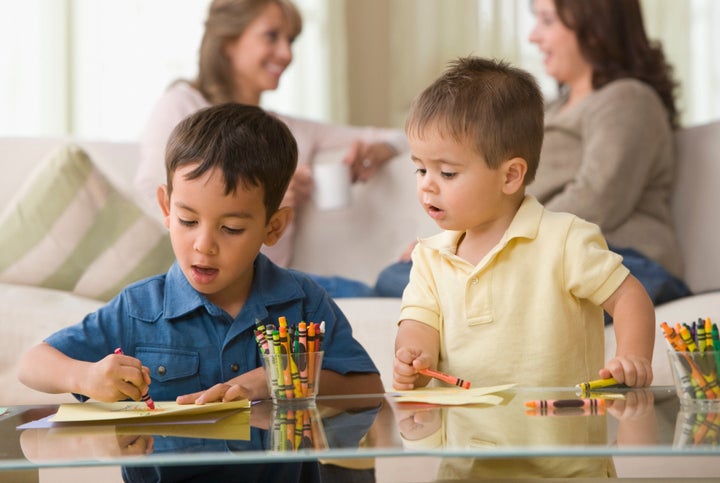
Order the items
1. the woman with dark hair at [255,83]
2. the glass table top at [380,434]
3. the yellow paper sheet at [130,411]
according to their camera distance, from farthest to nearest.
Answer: the woman with dark hair at [255,83] < the yellow paper sheet at [130,411] < the glass table top at [380,434]

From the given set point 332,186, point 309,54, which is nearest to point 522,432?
point 332,186

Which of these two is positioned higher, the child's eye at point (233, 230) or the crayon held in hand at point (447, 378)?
the child's eye at point (233, 230)

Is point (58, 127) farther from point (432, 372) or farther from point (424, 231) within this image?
point (432, 372)

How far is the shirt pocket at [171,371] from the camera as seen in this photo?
1.51m

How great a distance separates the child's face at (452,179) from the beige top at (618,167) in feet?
3.92

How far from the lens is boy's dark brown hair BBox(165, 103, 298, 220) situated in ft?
4.88

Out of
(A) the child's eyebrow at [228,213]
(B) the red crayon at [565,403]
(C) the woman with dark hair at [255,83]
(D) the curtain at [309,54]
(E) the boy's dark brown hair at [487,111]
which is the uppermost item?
(D) the curtain at [309,54]

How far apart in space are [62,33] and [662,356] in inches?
119

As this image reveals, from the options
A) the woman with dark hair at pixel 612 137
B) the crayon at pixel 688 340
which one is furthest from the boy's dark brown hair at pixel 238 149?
the woman with dark hair at pixel 612 137

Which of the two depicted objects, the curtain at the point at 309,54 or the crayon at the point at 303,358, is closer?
the crayon at the point at 303,358

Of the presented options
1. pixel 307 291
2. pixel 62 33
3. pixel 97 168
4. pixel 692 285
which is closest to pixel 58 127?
pixel 62 33

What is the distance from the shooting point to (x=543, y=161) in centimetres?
285

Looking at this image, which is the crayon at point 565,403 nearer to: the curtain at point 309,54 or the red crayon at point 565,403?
the red crayon at point 565,403

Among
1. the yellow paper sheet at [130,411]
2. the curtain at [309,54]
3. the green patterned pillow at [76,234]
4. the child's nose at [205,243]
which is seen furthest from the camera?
the curtain at [309,54]
